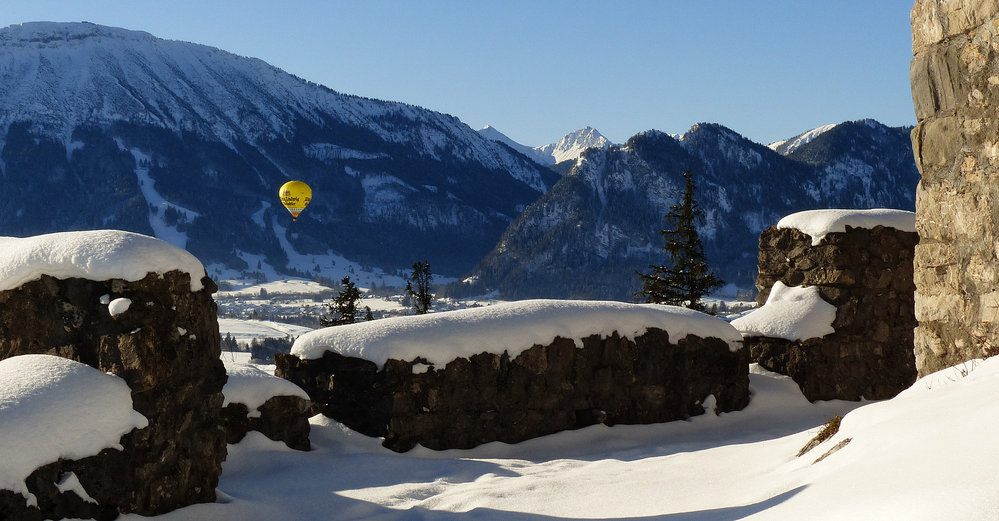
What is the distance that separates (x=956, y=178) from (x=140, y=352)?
7.02 metres

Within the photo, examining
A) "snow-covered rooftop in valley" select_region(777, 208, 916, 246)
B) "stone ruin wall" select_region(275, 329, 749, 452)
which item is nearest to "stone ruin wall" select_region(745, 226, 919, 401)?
"snow-covered rooftop in valley" select_region(777, 208, 916, 246)

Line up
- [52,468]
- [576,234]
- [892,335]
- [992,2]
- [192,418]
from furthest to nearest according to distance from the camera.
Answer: [576,234]
[892,335]
[192,418]
[992,2]
[52,468]

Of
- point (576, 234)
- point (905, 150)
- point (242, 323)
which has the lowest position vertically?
point (242, 323)

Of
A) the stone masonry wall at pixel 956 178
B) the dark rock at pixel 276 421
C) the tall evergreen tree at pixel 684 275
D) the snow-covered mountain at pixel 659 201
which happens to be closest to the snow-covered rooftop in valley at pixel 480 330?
the dark rock at pixel 276 421

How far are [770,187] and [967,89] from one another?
158960 mm

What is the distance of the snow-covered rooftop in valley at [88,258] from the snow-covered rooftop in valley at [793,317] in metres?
10.5

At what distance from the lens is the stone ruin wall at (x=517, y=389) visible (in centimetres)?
1171

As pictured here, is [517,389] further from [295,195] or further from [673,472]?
[295,195]

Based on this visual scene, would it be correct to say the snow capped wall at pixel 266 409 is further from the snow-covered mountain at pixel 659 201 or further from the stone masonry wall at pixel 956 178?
the snow-covered mountain at pixel 659 201

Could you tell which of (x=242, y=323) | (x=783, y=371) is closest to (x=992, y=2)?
(x=783, y=371)

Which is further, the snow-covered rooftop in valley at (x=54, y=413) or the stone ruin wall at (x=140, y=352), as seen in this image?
the stone ruin wall at (x=140, y=352)

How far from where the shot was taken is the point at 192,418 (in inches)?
318

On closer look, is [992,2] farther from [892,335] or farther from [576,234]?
[576,234]

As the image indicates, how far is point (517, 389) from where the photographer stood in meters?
12.3
